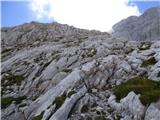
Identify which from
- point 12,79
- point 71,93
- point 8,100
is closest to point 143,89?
point 71,93

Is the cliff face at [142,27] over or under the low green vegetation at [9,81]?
over

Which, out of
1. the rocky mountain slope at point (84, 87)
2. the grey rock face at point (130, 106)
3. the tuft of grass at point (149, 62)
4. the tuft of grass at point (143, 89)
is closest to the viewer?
the grey rock face at point (130, 106)

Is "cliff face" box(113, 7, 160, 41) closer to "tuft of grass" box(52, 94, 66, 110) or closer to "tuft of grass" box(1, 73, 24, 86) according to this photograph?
"tuft of grass" box(1, 73, 24, 86)

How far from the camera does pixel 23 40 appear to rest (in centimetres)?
8231

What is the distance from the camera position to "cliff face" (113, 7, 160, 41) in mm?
98512

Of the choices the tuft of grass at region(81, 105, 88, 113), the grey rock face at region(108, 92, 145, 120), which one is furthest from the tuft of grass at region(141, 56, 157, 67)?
the tuft of grass at region(81, 105, 88, 113)

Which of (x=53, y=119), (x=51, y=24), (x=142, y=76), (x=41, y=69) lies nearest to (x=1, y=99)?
(x=41, y=69)

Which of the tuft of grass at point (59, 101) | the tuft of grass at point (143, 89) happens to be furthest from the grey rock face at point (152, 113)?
the tuft of grass at point (59, 101)

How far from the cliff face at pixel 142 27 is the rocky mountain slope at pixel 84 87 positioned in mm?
59486

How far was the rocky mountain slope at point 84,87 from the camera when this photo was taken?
19.7 meters

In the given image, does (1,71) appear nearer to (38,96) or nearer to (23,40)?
(38,96)

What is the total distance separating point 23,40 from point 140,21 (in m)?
56.9

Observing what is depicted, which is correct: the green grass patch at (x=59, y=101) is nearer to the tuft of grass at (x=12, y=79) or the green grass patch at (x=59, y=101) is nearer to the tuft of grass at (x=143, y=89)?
the tuft of grass at (x=143, y=89)

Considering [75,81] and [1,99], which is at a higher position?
[75,81]
